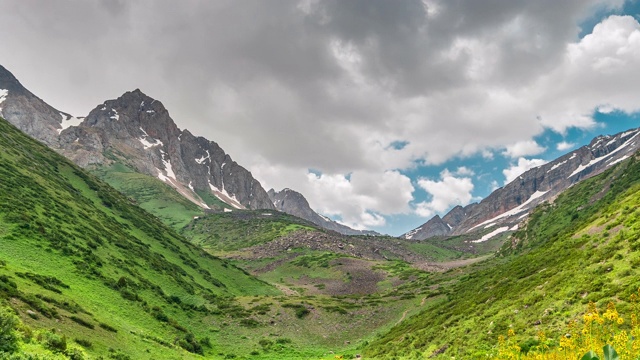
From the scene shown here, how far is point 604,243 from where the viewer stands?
2969cm

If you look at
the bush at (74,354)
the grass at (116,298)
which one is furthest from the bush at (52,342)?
the bush at (74,354)

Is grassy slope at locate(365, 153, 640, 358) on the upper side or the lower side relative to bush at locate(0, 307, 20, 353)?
upper

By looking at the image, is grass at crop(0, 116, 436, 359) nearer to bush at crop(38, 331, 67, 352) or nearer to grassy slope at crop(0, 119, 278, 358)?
bush at crop(38, 331, 67, 352)

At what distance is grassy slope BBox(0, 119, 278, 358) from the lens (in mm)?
28688

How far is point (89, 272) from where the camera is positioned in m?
45.2

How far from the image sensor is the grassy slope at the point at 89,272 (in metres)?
28.7

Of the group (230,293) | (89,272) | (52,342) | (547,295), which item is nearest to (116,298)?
(89,272)

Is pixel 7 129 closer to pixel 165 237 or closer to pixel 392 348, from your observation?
pixel 165 237

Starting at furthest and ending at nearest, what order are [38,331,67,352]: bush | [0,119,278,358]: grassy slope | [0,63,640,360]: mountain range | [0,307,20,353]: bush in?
[0,119,278,358]: grassy slope < [0,63,640,360]: mountain range < [38,331,67,352]: bush < [0,307,20,353]: bush

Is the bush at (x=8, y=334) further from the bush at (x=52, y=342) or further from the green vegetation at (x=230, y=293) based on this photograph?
the bush at (x=52, y=342)

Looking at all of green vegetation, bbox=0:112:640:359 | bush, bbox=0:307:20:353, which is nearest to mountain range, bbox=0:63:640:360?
bush, bbox=0:307:20:353

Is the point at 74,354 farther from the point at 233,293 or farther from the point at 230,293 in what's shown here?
the point at 233,293

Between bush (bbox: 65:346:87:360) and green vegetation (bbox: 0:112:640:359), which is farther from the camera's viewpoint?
green vegetation (bbox: 0:112:640:359)

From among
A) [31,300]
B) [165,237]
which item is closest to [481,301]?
[31,300]
